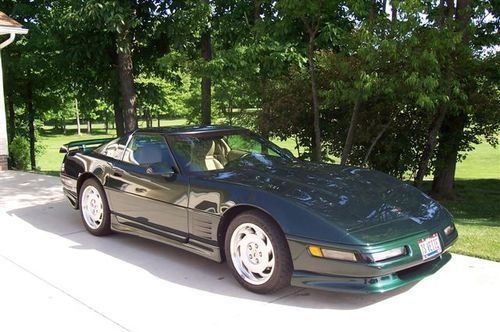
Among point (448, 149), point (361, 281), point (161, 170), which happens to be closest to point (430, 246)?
point (361, 281)

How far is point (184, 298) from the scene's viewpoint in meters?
3.91

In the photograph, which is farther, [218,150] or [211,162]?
[218,150]

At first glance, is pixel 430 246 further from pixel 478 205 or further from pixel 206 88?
pixel 206 88

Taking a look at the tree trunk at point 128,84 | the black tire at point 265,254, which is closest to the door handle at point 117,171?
the black tire at point 265,254

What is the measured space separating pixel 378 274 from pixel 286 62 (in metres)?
7.68

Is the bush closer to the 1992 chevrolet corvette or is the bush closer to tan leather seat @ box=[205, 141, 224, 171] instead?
the 1992 chevrolet corvette

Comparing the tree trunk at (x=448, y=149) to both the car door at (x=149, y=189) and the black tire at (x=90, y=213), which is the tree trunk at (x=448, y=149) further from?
the black tire at (x=90, y=213)

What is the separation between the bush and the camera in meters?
15.6

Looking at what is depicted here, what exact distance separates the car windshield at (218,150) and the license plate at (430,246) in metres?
1.76

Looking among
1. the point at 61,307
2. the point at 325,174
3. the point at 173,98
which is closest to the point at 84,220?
the point at 61,307

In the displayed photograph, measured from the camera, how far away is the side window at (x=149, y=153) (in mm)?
4637

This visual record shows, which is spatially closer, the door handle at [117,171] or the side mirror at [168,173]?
the side mirror at [168,173]

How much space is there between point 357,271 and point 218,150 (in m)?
2.05

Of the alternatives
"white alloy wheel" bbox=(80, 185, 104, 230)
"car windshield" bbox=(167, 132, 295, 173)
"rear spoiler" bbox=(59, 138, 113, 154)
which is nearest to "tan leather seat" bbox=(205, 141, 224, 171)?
"car windshield" bbox=(167, 132, 295, 173)
